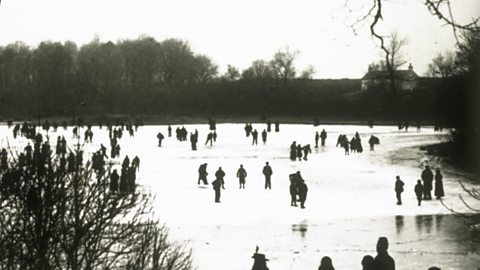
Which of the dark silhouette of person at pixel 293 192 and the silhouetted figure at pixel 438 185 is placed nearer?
the dark silhouette of person at pixel 293 192

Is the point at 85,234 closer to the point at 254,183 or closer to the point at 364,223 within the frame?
the point at 364,223

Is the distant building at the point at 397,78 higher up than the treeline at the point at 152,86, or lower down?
lower down

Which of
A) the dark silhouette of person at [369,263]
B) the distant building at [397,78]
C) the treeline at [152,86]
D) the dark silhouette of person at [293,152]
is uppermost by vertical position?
the treeline at [152,86]

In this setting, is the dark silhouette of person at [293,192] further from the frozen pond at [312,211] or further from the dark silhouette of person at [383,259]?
Answer: the dark silhouette of person at [383,259]

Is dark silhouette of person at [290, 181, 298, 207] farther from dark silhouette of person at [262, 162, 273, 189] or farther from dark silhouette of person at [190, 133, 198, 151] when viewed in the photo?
dark silhouette of person at [190, 133, 198, 151]

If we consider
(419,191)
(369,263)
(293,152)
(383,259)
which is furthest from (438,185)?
(369,263)

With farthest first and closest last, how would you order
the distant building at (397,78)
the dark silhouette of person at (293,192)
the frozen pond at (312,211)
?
the dark silhouette of person at (293,192) < the frozen pond at (312,211) < the distant building at (397,78)

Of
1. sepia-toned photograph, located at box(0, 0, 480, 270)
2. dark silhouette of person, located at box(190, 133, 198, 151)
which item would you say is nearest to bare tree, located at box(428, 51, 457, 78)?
sepia-toned photograph, located at box(0, 0, 480, 270)

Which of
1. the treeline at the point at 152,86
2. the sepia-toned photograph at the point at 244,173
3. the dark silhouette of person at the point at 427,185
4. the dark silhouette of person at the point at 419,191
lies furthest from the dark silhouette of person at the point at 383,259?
the treeline at the point at 152,86
